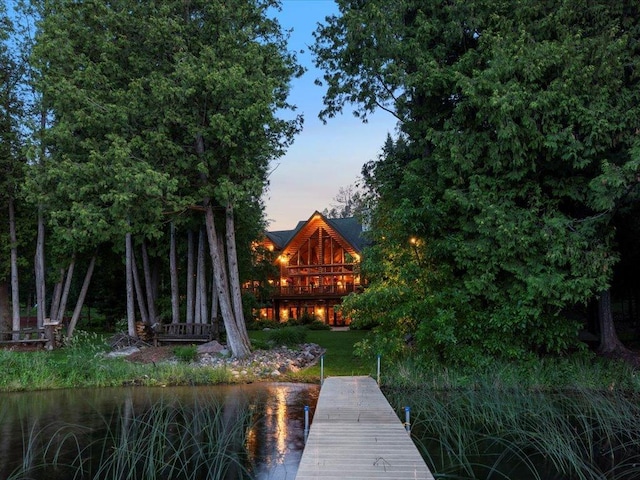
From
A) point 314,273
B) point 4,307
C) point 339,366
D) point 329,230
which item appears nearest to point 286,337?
point 339,366

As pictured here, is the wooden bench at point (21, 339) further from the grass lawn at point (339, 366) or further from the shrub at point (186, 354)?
the grass lawn at point (339, 366)

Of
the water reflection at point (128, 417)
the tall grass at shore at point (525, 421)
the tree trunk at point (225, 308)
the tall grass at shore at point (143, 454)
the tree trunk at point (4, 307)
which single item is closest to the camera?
the tall grass at shore at point (143, 454)

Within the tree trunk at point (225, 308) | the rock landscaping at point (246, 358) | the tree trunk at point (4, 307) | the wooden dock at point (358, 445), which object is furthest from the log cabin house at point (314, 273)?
the wooden dock at point (358, 445)

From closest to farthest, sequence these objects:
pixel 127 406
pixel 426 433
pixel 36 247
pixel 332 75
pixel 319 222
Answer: pixel 426 433, pixel 127 406, pixel 332 75, pixel 36 247, pixel 319 222

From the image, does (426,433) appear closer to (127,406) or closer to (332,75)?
(127,406)

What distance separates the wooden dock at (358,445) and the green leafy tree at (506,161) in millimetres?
3958

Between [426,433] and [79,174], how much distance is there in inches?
441

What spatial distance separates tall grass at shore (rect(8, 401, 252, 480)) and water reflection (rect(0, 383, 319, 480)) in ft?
0.16

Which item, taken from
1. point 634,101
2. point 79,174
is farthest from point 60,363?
point 634,101

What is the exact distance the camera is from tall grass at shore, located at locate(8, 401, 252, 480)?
5.60m

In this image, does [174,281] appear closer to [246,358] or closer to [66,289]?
[66,289]

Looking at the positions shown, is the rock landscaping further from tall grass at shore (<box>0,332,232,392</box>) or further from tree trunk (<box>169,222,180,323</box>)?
tree trunk (<box>169,222,180,323</box>)

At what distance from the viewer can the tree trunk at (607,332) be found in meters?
14.1

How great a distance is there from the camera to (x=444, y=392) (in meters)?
10.3
